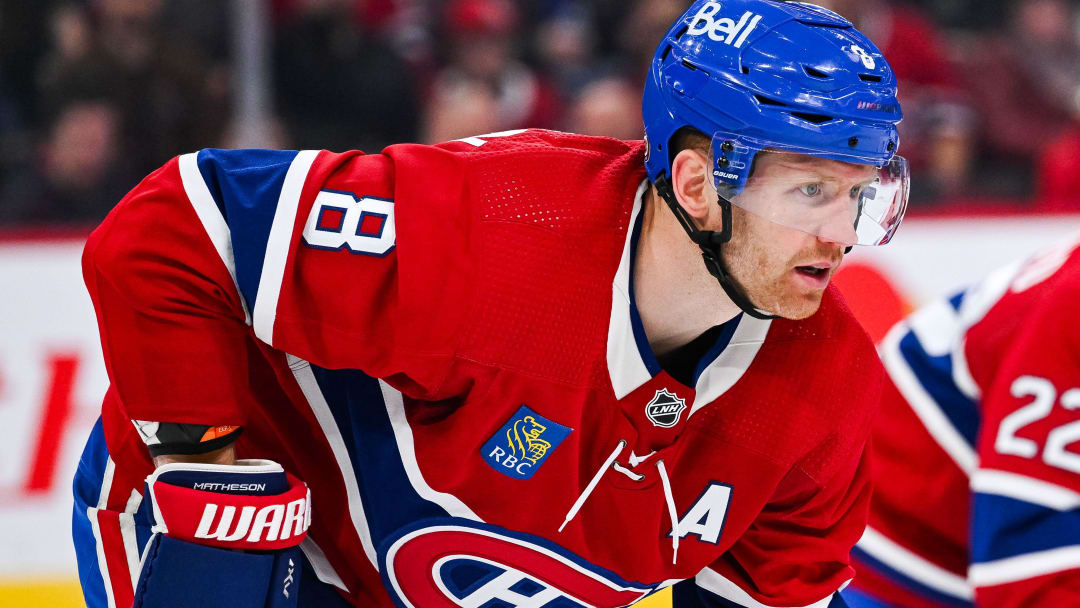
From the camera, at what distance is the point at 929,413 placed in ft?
8.15

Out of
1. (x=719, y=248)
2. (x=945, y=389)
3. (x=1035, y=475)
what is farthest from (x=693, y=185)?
(x=945, y=389)

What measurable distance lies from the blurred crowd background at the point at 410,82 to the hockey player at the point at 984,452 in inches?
73.0

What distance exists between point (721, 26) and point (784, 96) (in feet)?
0.49

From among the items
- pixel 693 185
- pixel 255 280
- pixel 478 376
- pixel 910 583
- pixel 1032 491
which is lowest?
pixel 910 583

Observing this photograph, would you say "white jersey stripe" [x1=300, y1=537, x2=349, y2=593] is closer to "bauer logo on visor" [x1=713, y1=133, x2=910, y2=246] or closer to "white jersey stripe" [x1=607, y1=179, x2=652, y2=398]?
"white jersey stripe" [x1=607, y1=179, x2=652, y2=398]

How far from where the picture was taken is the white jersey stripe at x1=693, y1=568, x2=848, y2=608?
1995mm

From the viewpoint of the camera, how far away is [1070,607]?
2.10m

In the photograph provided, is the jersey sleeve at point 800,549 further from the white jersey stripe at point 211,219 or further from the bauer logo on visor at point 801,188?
the white jersey stripe at point 211,219

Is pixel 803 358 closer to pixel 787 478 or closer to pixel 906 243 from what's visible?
pixel 787 478

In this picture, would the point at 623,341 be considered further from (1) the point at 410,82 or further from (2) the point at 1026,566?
(1) the point at 410,82

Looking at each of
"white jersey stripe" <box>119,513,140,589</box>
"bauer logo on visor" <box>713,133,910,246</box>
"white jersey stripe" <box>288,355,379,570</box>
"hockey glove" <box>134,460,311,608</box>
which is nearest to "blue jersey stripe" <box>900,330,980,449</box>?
"bauer logo on visor" <box>713,133,910,246</box>

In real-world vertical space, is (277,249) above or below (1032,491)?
above

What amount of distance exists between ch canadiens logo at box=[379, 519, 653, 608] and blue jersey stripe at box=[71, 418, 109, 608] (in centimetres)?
42

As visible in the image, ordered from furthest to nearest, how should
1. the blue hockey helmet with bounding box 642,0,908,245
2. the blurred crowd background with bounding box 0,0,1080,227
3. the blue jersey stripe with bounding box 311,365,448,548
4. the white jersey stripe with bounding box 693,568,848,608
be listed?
the blurred crowd background with bounding box 0,0,1080,227, the white jersey stripe with bounding box 693,568,848,608, the blue jersey stripe with bounding box 311,365,448,548, the blue hockey helmet with bounding box 642,0,908,245
